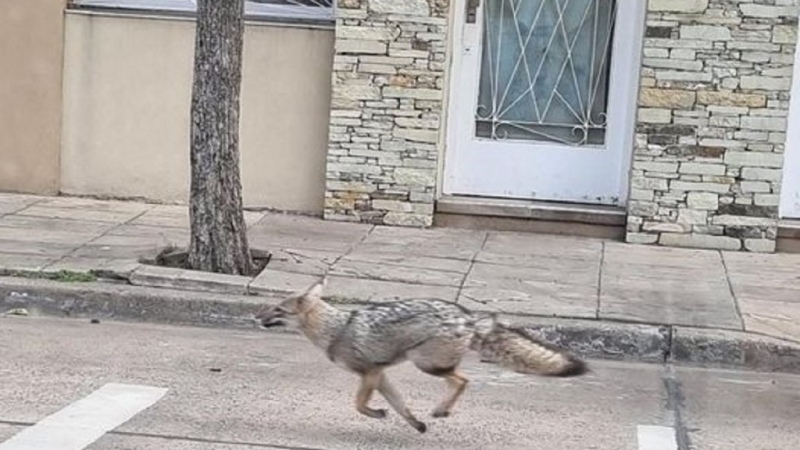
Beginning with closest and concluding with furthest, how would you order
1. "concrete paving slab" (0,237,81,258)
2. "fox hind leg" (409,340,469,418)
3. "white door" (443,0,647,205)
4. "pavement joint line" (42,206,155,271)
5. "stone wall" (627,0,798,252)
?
"fox hind leg" (409,340,469,418), "pavement joint line" (42,206,155,271), "concrete paving slab" (0,237,81,258), "stone wall" (627,0,798,252), "white door" (443,0,647,205)

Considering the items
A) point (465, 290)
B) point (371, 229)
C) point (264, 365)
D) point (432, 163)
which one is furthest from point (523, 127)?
point (264, 365)

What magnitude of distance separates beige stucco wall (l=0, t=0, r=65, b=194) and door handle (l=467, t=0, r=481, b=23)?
3.29m

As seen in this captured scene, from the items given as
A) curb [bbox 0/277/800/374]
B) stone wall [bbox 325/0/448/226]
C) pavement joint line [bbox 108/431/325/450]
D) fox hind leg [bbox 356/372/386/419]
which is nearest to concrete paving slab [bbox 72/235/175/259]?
curb [bbox 0/277/800/374]

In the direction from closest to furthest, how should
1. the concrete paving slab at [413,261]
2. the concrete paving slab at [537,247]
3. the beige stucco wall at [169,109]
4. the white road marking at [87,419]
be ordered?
the white road marking at [87,419], the concrete paving slab at [413,261], the concrete paving slab at [537,247], the beige stucco wall at [169,109]

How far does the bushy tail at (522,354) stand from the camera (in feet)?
18.6

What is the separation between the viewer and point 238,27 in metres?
8.38

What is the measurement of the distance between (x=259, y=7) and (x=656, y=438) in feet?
19.7

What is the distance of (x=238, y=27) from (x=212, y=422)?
3205 millimetres

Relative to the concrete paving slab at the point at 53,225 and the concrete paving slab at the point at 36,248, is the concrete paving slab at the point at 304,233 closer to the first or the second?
the concrete paving slab at the point at 53,225

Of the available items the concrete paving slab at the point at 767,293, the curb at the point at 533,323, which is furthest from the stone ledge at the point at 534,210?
the curb at the point at 533,323

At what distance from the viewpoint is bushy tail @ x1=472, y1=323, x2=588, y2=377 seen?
566cm

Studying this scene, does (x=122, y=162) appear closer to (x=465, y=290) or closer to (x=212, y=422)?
(x=465, y=290)

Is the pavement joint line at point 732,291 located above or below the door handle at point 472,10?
below

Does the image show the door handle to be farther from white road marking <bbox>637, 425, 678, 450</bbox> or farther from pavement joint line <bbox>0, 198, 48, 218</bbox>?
white road marking <bbox>637, 425, 678, 450</bbox>
